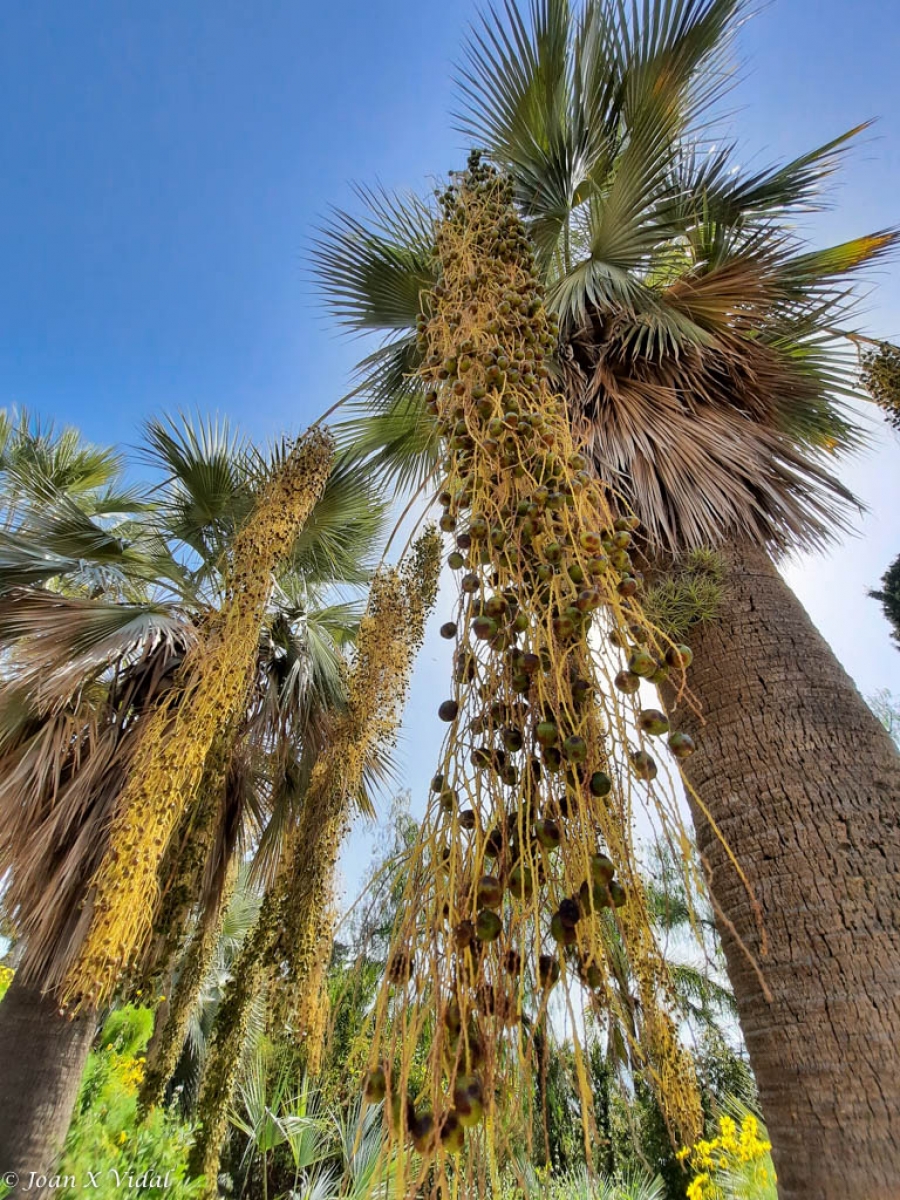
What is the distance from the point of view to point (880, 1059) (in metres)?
1.37

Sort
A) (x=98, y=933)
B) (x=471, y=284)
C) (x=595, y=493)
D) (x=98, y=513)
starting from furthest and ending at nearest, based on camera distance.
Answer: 1. (x=98, y=513)
2. (x=98, y=933)
3. (x=471, y=284)
4. (x=595, y=493)

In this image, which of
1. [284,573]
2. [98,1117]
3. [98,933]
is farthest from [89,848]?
[284,573]

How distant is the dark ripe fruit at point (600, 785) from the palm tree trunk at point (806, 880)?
75 cm

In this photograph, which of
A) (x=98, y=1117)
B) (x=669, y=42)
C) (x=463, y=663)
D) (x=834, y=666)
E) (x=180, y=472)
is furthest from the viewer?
(x=180, y=472)

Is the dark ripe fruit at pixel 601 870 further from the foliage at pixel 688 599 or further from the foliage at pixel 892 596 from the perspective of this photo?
the foliage at pixel 892 596

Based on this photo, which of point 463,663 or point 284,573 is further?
point 284,573

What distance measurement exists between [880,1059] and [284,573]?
15.5ft

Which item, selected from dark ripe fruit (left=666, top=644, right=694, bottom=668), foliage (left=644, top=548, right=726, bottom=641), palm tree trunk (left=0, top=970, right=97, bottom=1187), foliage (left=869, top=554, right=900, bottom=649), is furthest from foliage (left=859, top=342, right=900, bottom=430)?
foliage (left=869, top=554, right=900, bottom=649)

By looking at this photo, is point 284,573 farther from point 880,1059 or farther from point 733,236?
point 880,1059

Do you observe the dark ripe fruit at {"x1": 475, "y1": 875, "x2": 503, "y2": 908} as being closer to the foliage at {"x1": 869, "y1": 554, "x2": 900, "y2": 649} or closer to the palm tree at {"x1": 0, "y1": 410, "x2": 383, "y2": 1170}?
the palm tree at {"x1": 0, "y1": 410, "x2": 383, "y2": 1170}

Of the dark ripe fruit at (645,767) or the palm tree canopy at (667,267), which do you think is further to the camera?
the palm tree canopy at (667,267)

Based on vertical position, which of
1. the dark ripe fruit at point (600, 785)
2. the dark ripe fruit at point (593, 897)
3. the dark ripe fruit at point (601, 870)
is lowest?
the dark ripe fruit at point (593, 897)

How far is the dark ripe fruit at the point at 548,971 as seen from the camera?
78 cm

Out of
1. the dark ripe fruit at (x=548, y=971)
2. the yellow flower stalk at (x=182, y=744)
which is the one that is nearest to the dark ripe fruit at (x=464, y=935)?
the dark ripe fruit at (x=548, y=971)
